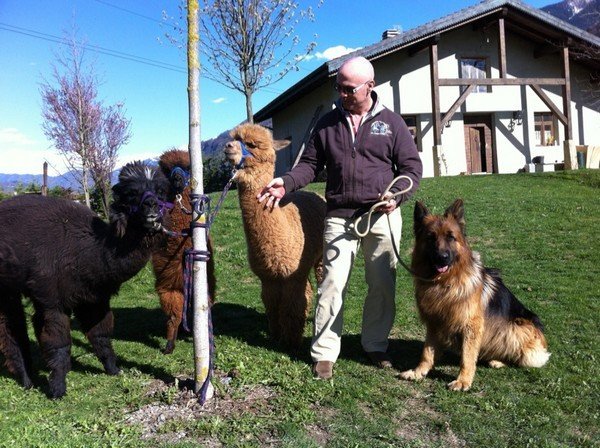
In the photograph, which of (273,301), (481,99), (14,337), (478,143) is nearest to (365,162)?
(273,301)

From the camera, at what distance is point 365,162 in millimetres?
4336

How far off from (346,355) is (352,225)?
4.51 ft

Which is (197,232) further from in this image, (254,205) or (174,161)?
(174,161)

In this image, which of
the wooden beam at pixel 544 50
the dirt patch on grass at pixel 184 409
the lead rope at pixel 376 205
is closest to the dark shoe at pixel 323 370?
the dirt patch on grass at pixel 184 409

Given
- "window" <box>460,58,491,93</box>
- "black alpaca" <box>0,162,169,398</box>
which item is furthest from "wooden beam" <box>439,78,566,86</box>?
"black alpaca" <box>0,162,169,398</box>

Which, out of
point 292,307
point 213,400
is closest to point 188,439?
point 213,400

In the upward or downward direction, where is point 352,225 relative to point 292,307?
upward

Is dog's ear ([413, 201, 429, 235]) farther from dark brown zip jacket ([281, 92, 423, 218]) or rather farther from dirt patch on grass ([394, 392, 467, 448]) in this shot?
dirt patch on grass ([394, 392, 467, 448])

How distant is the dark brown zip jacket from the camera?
433 centimetres

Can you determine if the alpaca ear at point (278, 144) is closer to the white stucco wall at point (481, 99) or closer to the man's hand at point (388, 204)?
the man's hand at point (388, 204)

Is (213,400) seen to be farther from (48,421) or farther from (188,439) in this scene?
(48,421)

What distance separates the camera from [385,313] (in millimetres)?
4746

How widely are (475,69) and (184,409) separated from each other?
72.6 ft

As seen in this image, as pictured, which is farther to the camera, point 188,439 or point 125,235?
point 125,235
